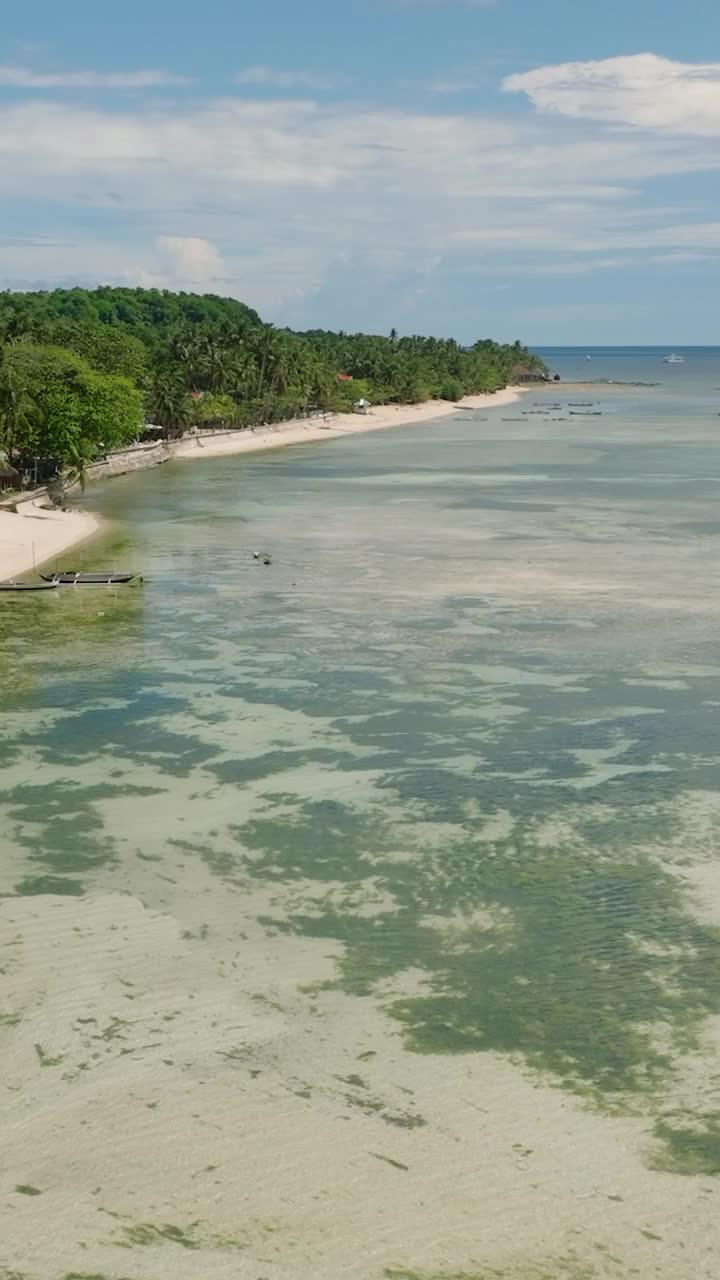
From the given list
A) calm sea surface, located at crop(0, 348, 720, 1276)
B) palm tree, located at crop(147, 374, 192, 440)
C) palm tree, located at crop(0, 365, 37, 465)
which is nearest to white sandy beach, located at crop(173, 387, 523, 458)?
palm tree, located at crop(147, 374, 192, 440)

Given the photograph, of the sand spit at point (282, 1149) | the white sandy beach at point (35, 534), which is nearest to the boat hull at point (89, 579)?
the white sandy beach at point (35, 534)

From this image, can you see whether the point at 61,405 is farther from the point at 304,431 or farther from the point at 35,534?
the point at 304,431

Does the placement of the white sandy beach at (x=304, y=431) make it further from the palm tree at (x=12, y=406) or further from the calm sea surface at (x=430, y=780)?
the calm sea surface at (x=430, y=780)

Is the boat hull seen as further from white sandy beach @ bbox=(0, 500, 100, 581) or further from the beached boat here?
white sandy beach @ bbox=(0, 500, 100, 581)

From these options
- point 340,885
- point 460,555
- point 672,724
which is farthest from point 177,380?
point 340,885

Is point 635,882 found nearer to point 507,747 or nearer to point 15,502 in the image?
point 507,747
